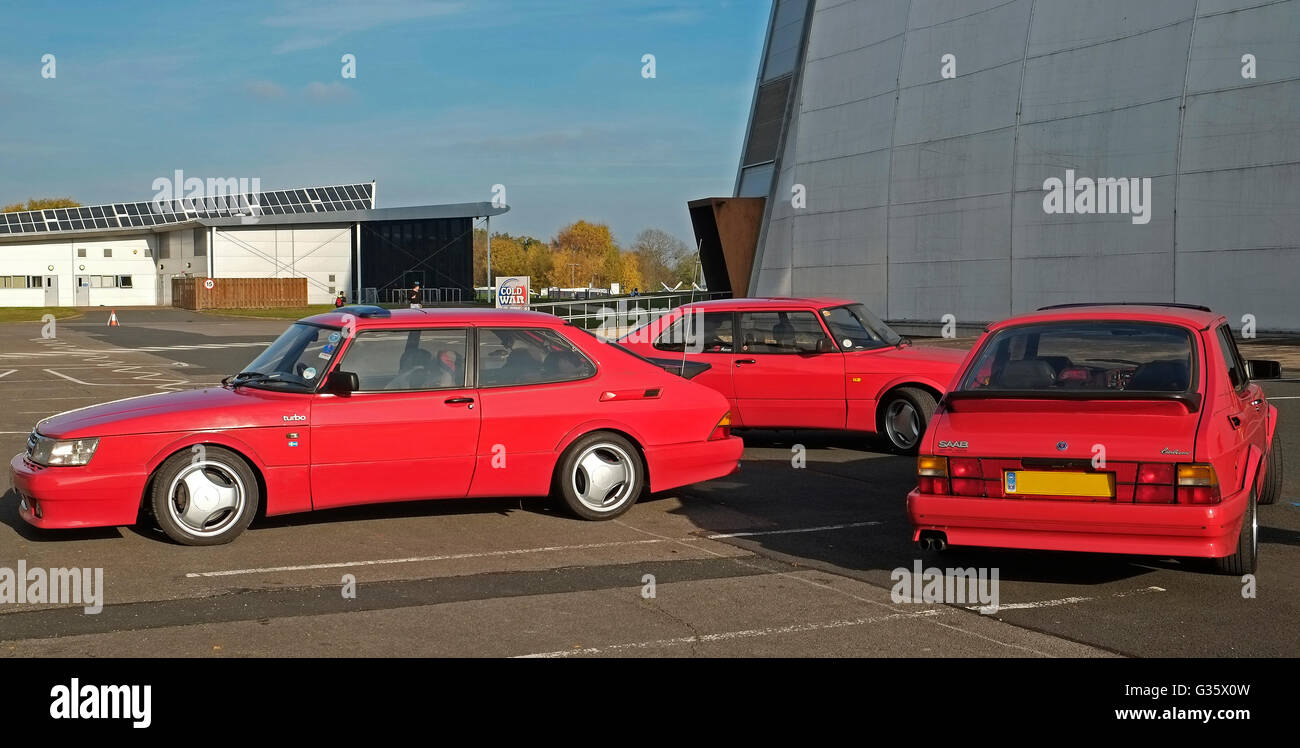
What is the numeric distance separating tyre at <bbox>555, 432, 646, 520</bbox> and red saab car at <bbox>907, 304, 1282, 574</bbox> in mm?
2540

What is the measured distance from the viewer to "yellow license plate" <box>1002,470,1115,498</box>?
611 cm

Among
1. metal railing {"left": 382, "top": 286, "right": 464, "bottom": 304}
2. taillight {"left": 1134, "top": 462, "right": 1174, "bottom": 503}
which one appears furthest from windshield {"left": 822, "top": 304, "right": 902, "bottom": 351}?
metal railing {"left": 382, "top": 286, "right": 464, "bottom": 304}

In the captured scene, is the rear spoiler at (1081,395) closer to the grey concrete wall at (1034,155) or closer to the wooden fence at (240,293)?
the grey concrete wall at (1034,155)

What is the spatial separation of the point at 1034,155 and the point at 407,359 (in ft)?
82.3

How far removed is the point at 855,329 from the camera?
12.3 m

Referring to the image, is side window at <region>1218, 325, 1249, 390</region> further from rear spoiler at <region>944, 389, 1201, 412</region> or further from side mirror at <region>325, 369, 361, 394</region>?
side mirror at <region>325, 369, 361, 394</region>

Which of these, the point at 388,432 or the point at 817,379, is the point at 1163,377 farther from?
the point at 817,379

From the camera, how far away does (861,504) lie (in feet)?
29.9

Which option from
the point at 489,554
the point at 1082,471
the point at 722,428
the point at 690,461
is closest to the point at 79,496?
the point at 489,554

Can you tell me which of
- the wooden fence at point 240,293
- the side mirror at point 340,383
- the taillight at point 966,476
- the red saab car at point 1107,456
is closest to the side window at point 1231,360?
the red saab car at point 1107,456

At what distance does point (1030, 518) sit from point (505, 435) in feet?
11.6

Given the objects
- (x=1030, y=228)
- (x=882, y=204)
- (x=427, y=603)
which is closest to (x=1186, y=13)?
(x=1030, y=228)

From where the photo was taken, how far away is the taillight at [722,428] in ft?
29.5
